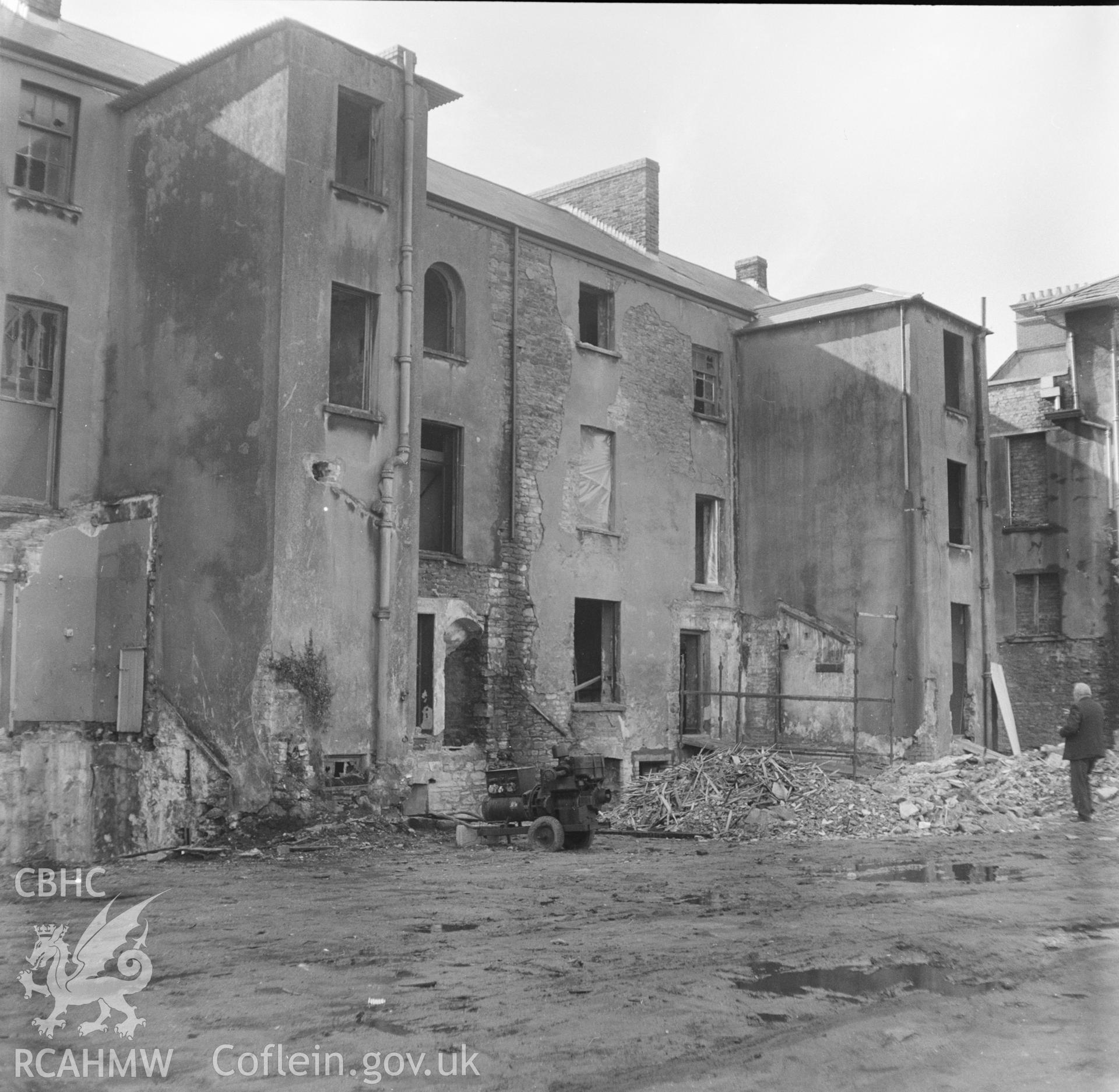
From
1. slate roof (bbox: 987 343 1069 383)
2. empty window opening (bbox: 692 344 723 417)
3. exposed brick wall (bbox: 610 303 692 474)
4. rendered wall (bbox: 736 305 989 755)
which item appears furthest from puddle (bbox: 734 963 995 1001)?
slate roof (bbox: 987 343 1069 383)

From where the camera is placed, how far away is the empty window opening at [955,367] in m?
24.4

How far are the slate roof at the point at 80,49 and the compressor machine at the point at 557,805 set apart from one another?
11.0 meters

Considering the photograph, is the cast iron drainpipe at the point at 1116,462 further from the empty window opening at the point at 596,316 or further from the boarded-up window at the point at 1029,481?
the empty window opening at the point at 596,316

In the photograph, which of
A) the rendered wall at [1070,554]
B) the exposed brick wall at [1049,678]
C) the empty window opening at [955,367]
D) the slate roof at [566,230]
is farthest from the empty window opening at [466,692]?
the exposed brick wall at [1049,678]

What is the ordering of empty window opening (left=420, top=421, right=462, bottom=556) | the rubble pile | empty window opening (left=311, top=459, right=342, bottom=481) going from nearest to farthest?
empty window opening (left=311, top=459, right=342, bottom=481)
the rubble pile
empty window opening (left=420, top=421, right=462, bottom=556)

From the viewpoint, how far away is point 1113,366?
29.2m

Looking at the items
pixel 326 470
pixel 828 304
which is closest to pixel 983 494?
pixel 828 304

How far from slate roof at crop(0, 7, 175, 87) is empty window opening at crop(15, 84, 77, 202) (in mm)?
457

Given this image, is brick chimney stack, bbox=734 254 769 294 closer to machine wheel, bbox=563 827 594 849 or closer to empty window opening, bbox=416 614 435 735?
empty window opening, bbox=416 614 435 735

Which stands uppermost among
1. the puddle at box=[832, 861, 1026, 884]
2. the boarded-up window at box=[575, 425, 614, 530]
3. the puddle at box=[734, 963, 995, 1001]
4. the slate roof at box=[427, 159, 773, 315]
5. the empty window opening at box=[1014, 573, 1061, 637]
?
the slate roof at box=[427, 159, 773, 315]

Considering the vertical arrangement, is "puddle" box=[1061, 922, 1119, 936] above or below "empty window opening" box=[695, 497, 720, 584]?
below

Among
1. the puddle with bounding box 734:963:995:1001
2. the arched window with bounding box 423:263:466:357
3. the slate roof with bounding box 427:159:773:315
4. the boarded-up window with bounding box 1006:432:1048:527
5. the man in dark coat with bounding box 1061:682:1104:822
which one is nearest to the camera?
the puddle with bounding box 734:963:995:1001

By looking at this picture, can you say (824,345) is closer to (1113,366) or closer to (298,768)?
(1113,366)

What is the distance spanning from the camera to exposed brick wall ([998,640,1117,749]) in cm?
2828
